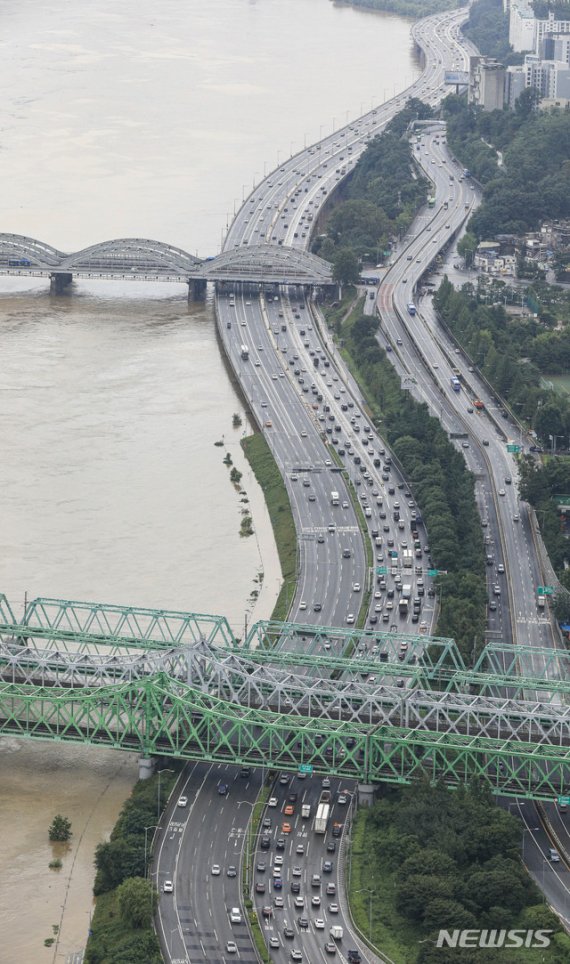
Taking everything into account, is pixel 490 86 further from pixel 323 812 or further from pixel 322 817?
pixel 322 817

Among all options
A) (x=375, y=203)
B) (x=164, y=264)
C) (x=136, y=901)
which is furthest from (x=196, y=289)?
(x=136, y=901)

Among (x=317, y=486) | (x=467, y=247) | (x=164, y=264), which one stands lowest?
(x=317, y=486)

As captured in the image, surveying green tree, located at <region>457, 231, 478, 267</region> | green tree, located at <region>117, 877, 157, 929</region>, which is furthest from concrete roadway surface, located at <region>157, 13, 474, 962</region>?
green tree, located at <region>457, 231, 478, 267</region>

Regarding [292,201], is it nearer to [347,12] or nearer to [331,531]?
[331,531]

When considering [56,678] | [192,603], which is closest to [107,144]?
[192,603]

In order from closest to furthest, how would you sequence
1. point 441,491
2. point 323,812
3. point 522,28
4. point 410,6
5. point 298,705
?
1. point 323,812
2. point 298,705
3. point 441,491
4. point 522,28
5. point 410,6

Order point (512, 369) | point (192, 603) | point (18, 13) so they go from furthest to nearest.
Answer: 1. point (18, 13)
2. point (512, 369)
3. point (192, 603)

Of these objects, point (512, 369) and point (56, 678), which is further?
point (512, 369)
